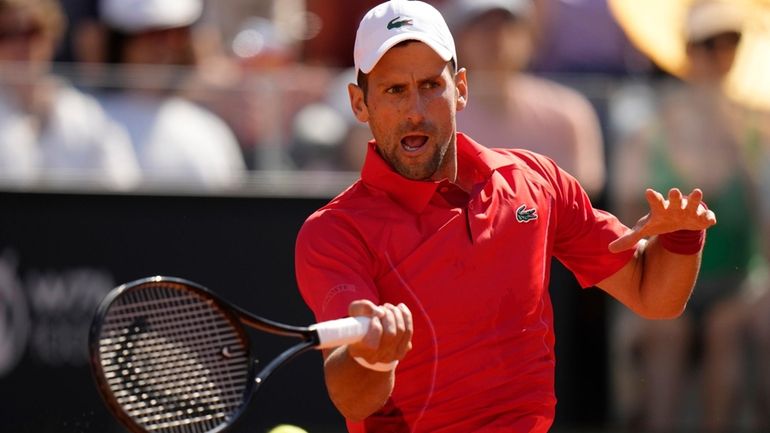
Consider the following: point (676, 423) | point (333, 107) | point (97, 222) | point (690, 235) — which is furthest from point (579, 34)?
point (690, 235)

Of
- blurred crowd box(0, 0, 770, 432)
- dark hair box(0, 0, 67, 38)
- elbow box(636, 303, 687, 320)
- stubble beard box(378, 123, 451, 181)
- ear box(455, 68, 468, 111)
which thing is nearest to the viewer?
stubble beard box(378, 123, 451, 181)

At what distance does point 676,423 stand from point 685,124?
66.9 inches

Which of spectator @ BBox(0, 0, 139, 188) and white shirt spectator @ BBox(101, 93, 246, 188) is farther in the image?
white shirt spectator @ BBox(101, 93, 246, 188)

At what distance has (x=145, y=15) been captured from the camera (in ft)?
28.7

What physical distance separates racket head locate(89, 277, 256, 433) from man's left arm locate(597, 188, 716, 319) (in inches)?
46.4

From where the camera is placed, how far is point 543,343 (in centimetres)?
456

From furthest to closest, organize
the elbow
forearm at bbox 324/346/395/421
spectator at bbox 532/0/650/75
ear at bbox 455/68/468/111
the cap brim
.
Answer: spectator at bbox 532/0/650/75 < the elbow < ear at bbox 455/68/468/111 < the cap brim < forearm at bbox 324/346/395/421

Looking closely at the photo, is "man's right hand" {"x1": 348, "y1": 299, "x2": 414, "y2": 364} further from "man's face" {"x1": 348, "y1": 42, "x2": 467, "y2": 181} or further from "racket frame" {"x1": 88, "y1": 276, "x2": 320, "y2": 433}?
"man's face" {"x1": 348, "y1": 42, "x2": 467, "y2": 181}

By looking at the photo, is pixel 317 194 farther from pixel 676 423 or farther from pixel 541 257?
pixel 541 257

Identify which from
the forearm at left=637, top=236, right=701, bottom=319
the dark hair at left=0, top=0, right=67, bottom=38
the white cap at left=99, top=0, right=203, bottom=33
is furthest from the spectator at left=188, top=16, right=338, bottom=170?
the forearm at left=637, top=236, right=701, bottom=319

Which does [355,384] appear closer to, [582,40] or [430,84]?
[430,84]

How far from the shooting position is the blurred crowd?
846 centimetres

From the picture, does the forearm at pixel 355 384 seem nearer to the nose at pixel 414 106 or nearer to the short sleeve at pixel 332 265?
the short sleeve at pixel 332 265

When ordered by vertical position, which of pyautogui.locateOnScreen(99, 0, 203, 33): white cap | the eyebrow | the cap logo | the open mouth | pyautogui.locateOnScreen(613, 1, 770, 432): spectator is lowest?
pyautogui.locateOnScreen(613, 1, 770, 432): spectator
